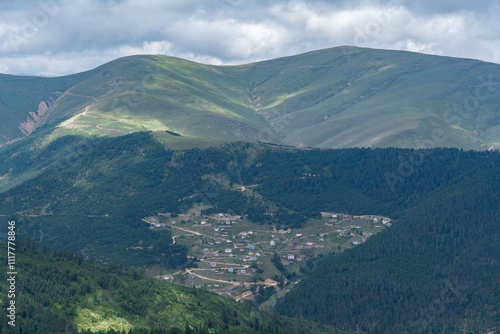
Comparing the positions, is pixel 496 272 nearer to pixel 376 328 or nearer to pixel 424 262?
pixel 424 262

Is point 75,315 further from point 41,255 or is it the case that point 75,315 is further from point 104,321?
point 41,255

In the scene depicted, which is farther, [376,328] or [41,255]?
[376,328]

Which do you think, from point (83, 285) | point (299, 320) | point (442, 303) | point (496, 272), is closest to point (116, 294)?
point (83, 285)

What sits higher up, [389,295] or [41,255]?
[41,255]

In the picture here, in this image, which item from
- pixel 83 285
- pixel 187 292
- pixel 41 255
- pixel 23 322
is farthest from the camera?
pixel 187 292

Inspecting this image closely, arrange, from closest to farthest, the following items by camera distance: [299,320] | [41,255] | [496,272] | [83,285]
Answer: [83,285] < [41,255] < [299,320] < [496,272]

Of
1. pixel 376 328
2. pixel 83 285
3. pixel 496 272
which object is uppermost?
pixel 83 285

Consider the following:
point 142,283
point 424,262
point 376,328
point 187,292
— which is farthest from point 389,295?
point 142,283
